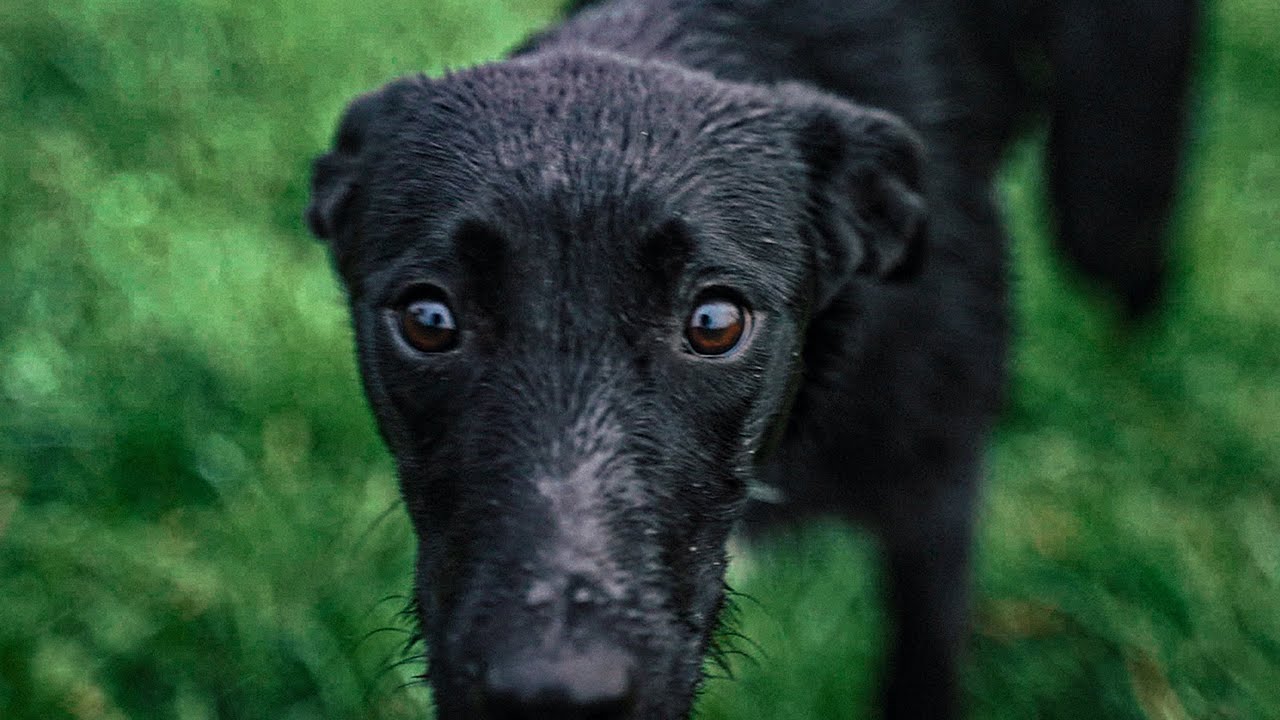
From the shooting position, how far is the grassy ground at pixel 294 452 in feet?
9.66

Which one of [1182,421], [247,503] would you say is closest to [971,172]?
[1182,421]

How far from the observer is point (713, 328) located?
2031 millimetres

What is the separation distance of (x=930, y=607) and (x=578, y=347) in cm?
159

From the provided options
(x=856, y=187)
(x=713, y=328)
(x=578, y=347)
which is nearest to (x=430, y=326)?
(x=578, y=347)

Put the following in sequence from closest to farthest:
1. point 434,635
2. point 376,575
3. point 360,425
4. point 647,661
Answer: point 647,661 < point 434,635 < point 376,575 < point 360,425

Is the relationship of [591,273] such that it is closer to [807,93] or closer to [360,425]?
[807,93]

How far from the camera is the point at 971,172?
10.5 ft

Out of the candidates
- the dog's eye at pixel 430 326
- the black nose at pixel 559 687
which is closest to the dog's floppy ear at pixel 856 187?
the dog's eye at pixel 430 326

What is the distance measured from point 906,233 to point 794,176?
0.32 metres

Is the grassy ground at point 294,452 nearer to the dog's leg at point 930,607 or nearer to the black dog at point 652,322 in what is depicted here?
the dog's leg at point 930,607

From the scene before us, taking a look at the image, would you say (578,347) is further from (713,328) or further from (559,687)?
(559,687)

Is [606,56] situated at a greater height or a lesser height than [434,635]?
greater

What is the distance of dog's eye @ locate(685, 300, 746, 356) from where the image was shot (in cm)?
202

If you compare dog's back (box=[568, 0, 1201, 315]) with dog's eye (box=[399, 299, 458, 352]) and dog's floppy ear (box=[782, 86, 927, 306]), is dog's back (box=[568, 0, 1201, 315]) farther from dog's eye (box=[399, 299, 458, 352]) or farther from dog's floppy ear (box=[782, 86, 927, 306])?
dog's eye (box=[399, 299, 458, 352])
